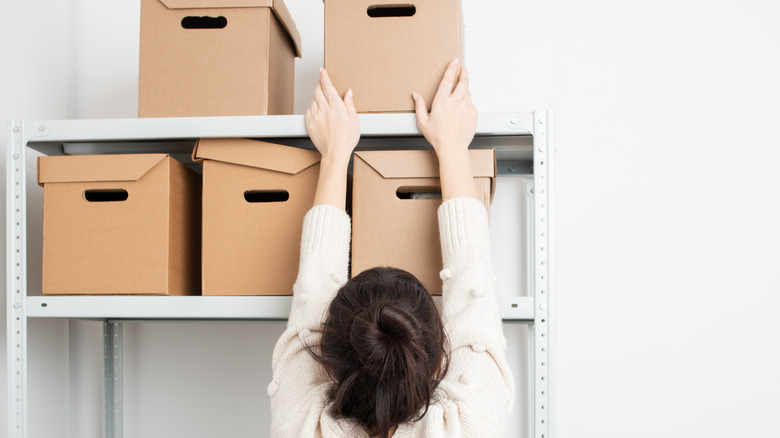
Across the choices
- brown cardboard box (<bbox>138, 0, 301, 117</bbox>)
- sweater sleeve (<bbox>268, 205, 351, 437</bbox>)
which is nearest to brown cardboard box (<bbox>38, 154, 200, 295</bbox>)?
brown cardboard box (<bbox>138, 0, 301, 117</bbox>)

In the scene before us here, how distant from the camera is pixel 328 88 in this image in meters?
1.11

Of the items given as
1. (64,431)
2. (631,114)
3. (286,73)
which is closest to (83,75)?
(286,73)

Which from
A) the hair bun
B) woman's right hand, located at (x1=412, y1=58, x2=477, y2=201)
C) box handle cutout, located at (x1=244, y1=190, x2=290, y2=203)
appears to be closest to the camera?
the hair bun

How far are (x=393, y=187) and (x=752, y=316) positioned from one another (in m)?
0.90

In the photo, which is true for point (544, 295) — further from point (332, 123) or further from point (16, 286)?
point (16, 286)

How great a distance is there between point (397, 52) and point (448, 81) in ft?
0.33

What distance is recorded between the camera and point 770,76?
4.81 feet

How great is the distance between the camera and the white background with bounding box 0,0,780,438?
145cm

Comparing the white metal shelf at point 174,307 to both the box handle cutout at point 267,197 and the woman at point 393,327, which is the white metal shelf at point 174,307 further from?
the box handle cutout at point 267,197

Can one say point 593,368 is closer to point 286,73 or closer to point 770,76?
point 770,76

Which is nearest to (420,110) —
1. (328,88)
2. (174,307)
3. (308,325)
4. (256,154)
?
(328,88)

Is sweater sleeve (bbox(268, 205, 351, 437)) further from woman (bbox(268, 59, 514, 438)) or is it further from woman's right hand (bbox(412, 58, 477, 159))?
woman's right hand (bbox(412, 58, 477, 159))

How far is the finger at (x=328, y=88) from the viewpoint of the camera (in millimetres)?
1107

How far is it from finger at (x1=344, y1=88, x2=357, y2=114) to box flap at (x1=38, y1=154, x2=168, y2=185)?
32 centimetres
